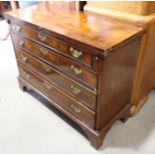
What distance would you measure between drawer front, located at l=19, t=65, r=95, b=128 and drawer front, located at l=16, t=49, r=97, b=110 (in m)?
Result: 0.05

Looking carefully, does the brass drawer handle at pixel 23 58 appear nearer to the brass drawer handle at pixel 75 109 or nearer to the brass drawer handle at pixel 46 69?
the brass drawer handle at pixel 46 69

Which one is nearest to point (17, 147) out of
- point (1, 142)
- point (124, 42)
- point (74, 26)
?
point (1, 142)

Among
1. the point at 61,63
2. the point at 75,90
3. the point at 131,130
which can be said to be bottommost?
the point at 131,130

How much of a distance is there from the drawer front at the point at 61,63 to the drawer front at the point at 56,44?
5 centimetres

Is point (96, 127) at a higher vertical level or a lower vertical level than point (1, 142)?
higher

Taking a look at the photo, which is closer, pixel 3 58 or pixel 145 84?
pixel 145 84

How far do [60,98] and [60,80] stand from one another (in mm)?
178

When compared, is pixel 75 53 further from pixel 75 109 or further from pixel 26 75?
pixel 26 75

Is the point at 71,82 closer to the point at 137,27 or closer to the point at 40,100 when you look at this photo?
the point at 137,27

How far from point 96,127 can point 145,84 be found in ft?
2.01

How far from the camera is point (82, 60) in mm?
1144

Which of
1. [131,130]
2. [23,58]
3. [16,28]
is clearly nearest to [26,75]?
[23,58]

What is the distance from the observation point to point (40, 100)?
1.89 meters

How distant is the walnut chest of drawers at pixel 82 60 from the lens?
1.11 metres
